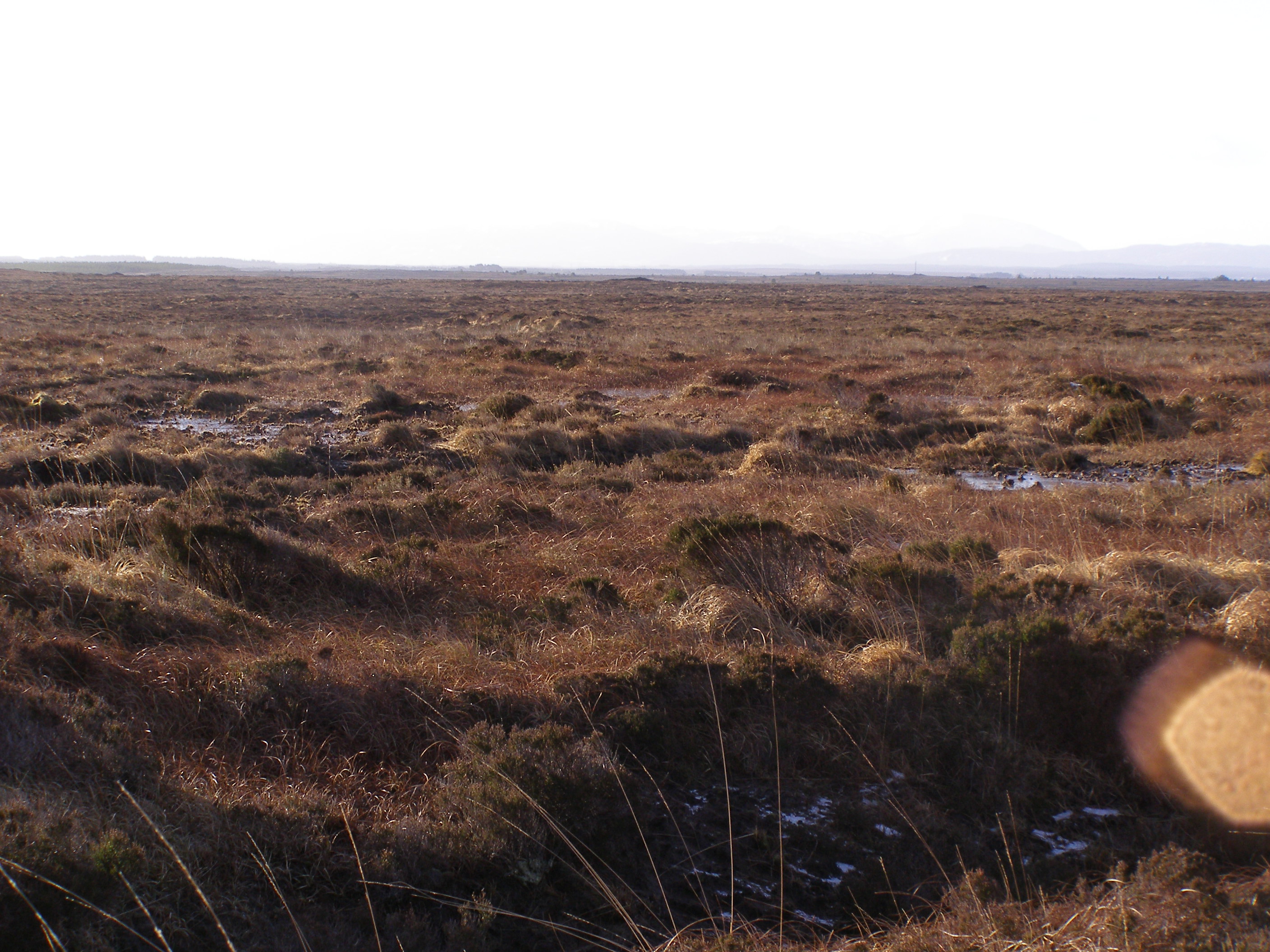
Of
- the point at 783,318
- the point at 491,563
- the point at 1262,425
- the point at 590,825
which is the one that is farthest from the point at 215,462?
the point at 783,318

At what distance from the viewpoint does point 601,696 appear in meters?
4.36

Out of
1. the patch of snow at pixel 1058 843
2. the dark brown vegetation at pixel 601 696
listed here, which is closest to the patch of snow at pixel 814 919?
the dark brown vegetation at pixel 601 696

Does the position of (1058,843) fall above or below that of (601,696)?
below

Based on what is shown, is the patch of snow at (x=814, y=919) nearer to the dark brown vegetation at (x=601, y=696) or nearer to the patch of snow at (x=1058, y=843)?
the dark brown vegetation at (x=601, y=696)

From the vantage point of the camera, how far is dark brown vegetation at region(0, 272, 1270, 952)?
9.85 ft

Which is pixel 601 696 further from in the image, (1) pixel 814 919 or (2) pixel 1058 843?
(2) pixel 1058 843

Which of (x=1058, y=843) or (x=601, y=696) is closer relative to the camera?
(x=1058, y=843)

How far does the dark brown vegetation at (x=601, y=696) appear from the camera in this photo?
9.85 ft

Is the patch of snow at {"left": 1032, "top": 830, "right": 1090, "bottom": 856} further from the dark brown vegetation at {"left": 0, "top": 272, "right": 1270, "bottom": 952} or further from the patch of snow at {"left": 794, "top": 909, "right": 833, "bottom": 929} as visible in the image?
the patch of snow at {"left": 794, "top": 909, "right": 833, "bottom": 929}

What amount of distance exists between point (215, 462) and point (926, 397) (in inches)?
612

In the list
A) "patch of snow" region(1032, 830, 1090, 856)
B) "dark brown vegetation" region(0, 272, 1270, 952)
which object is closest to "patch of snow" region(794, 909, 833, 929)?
"dark brown vegetation" region(0, 272, 1270, 952)

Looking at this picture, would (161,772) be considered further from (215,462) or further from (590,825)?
(215,462)

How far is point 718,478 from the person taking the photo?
11242 millimetres

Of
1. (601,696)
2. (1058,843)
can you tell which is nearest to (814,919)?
(1058,843)
